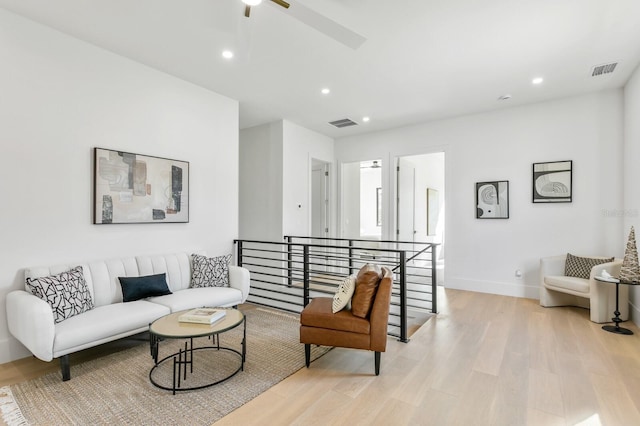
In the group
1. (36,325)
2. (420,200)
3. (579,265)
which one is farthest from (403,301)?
(420,200)

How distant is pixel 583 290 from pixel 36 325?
5.58 m

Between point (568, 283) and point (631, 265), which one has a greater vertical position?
point (631, 265)

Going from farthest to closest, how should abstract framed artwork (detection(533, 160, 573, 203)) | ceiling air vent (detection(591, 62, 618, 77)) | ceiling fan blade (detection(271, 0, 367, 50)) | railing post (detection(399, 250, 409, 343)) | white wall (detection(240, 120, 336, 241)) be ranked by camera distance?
1. white wall (detection(240, 120, 336, 241))
2. abstract framed artwork (detection(533, 160, 573, 203))
3. ceiling air vent (detection(591, 62, 618, 77))
4. railing post (detection(399, 250, 409, 343))
5. ceiling fan blade (detection(271, 0, 367, 50))

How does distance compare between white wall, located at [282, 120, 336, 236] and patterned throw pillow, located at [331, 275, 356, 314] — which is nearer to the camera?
patterned throw pillow, located at [331, 275, 356, 314]

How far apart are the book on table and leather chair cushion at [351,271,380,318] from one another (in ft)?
3.65

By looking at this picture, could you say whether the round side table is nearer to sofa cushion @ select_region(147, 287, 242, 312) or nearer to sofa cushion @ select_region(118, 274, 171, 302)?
sofa cushion @ select_region(147, 287, 242, 312)


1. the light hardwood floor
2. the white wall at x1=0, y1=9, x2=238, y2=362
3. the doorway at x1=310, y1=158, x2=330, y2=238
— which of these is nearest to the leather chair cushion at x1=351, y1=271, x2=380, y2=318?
the light hardwood floor

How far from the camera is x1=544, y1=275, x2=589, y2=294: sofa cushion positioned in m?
3.92

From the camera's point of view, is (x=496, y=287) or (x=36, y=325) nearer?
(x=36, y=325)

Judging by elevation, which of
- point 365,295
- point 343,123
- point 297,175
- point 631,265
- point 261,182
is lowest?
point 365,295

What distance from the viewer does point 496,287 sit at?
5168 mm

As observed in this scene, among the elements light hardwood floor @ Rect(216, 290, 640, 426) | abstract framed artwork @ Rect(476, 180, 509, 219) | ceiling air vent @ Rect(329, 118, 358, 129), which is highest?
ceiling air vent @ Rect(329, 118, 358, 129)

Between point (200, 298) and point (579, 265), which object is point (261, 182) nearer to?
point (200, 298)

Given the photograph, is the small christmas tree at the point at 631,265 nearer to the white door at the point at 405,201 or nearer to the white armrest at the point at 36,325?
the white door at the point at 405,201
